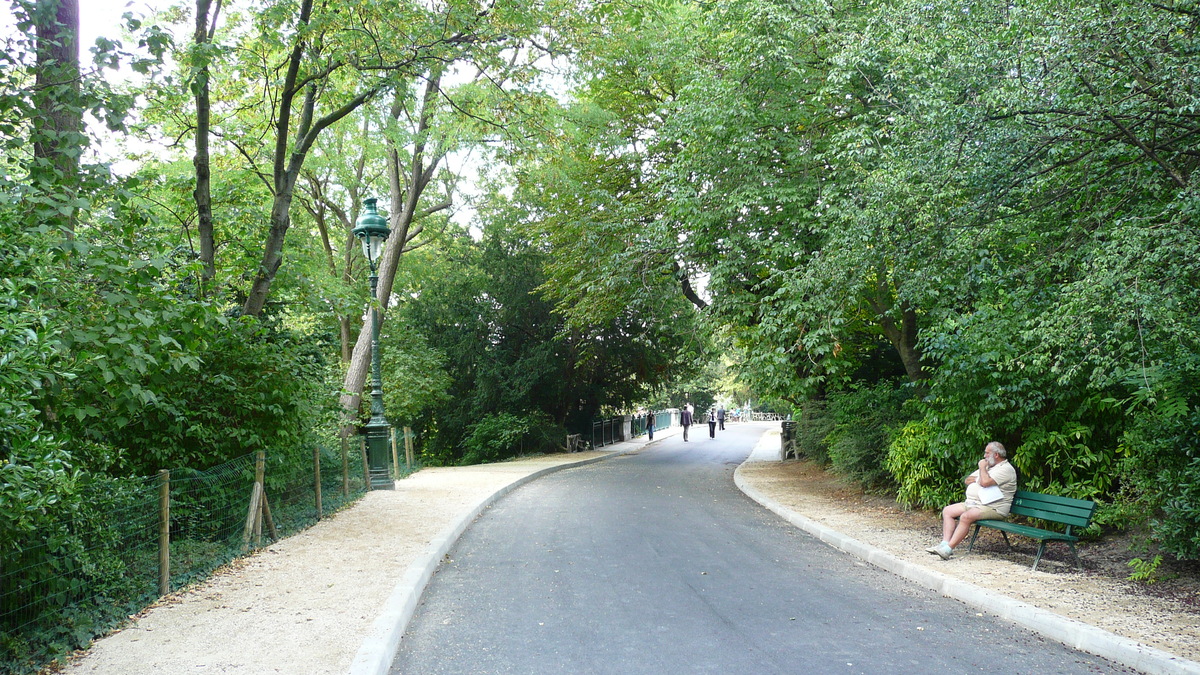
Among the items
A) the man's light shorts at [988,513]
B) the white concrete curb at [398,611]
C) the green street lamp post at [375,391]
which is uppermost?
the green street lamp post at [375,391]

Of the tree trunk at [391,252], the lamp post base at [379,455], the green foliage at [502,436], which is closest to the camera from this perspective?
the lamp post base at [379,455]

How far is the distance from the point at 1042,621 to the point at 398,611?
190 inches

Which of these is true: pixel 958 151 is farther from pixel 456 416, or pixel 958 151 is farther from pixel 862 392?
pixel 456 416

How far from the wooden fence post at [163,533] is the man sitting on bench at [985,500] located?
7.32 meters

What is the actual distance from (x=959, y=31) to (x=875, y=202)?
1888 millimetres

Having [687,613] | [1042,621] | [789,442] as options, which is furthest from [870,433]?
[789,442]

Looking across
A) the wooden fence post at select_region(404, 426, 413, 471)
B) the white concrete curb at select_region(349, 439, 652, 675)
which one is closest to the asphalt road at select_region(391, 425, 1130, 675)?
the white concrete curb at select_region(349, 439, 652, 675)

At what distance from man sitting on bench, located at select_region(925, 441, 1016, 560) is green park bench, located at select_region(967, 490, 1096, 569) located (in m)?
0.14

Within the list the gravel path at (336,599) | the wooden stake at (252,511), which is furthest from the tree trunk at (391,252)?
the wooden stake at (252,511)

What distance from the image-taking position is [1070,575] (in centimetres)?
697

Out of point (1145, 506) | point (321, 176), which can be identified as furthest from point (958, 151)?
point (321, 176)

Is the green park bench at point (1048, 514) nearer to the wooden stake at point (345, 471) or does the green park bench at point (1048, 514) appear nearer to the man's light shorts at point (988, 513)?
the man's light shorts at point (988, 513)

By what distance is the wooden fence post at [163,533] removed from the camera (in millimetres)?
6359

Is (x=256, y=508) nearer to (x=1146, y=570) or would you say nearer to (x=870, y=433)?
(x=1146, y=570)
